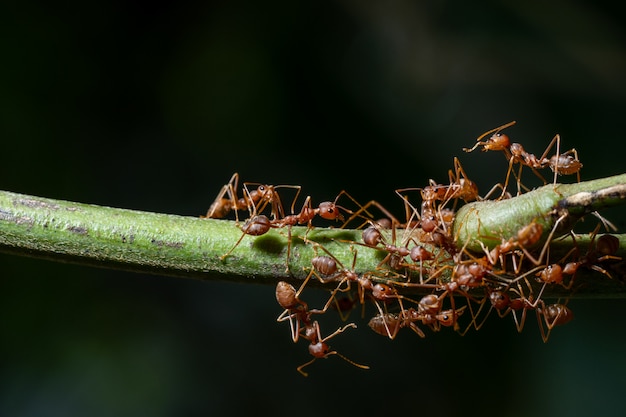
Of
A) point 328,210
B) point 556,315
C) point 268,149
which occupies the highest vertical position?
point 268,149

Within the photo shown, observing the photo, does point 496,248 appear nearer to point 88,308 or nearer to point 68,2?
point 88,308

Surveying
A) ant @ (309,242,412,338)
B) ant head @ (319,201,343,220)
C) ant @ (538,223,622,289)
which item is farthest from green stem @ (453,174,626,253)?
ant head @ (319,201,343,220)

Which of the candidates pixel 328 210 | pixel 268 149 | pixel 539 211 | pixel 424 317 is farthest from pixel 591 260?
pixel 268 149

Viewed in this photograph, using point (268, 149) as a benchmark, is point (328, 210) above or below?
below

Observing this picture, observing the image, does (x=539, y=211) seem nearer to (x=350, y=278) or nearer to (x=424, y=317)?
(x=350, y=278)

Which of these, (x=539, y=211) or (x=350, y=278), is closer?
(x=539, y=211)

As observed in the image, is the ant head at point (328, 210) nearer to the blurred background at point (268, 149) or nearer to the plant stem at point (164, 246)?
the plant stem at point (164, 246)

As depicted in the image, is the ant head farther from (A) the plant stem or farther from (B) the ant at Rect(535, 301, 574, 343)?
(B) the ant at Rect(535, 301, 574, 343)

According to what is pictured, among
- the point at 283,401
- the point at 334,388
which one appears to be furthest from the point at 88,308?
the point at 334,388

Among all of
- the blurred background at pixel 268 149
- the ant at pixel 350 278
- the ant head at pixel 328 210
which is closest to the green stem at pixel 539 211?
the ant at pixel 350 278
